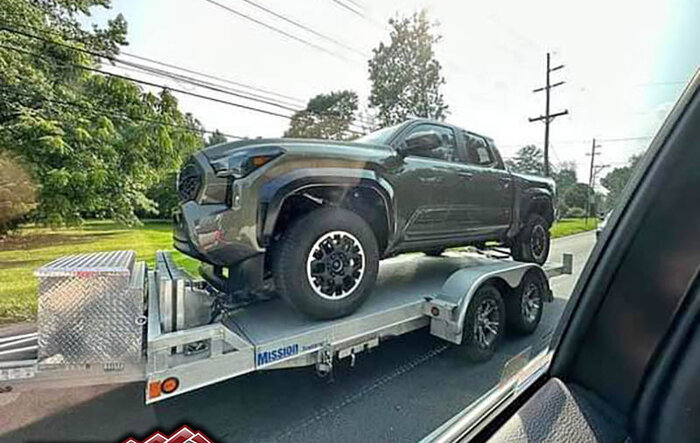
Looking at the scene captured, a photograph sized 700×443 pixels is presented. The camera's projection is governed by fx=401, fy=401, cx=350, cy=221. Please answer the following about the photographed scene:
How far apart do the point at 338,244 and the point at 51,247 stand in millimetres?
5748

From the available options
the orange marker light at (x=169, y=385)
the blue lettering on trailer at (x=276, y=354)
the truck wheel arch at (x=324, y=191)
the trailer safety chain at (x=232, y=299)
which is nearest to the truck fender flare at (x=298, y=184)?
the truck wheel arch at (x=324, y=191)

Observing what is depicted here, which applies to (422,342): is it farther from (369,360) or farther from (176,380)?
(176,380)

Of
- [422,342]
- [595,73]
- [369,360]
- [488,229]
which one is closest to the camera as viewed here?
[595,73]

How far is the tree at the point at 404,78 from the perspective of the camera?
724cm

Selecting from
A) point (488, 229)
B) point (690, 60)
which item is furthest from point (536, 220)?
point (690, 60)

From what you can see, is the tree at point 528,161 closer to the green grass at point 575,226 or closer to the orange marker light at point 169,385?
the green grass at point 575,226

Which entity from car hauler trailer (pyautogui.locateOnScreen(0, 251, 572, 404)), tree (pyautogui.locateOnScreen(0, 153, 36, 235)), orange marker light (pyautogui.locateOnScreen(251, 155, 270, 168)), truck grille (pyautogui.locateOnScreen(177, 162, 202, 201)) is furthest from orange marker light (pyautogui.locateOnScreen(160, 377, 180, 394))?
tree (pyautogui.locateOnScreen(0, 153, 36, 235))

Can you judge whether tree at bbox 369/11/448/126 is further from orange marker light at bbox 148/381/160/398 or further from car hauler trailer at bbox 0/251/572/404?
orange marker light at bbox 148/381/160/398

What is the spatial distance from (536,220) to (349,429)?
3743 mm

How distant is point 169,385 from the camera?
214 cm

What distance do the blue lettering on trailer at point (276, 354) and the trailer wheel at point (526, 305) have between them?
→ 7.57 ft

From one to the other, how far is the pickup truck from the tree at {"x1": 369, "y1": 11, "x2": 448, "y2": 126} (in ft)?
12.5

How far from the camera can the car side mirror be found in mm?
3447

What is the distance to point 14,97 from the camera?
24.2 feet
